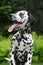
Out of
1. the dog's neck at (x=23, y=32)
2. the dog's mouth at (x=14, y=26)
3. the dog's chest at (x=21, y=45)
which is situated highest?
the dog's mouth at (x=14, y=26)

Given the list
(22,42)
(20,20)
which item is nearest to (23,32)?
(22,42)

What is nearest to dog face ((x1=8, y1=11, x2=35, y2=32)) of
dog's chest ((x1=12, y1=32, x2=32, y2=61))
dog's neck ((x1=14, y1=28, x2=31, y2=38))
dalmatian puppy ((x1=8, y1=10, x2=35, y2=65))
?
dalmatian puppy ((x1=8, y1=10, x2=35, y2=65))

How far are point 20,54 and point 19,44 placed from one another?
0.71 ft

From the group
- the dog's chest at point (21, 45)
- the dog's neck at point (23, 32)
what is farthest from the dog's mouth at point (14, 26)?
the dog's chest at point (21, 45)

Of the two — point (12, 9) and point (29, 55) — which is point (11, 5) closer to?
point (12, 9)

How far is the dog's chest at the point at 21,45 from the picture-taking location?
799cm

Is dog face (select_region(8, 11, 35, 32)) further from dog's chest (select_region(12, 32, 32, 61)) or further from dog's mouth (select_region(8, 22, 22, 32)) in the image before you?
dog's chest (select_region(12, 32, 32, 61))

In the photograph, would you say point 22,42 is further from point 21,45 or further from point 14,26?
point 14,26

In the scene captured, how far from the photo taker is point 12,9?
18578 mm

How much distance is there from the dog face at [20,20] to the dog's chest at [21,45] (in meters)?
0.26

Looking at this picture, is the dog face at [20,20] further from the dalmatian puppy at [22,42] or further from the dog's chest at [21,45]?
the dog's chest at [21,45]

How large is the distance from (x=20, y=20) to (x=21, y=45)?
21.0 inches

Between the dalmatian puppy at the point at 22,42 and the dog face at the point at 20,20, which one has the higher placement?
the dog face at the point at 20,20

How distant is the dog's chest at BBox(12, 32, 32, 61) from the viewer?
26.2 ft
